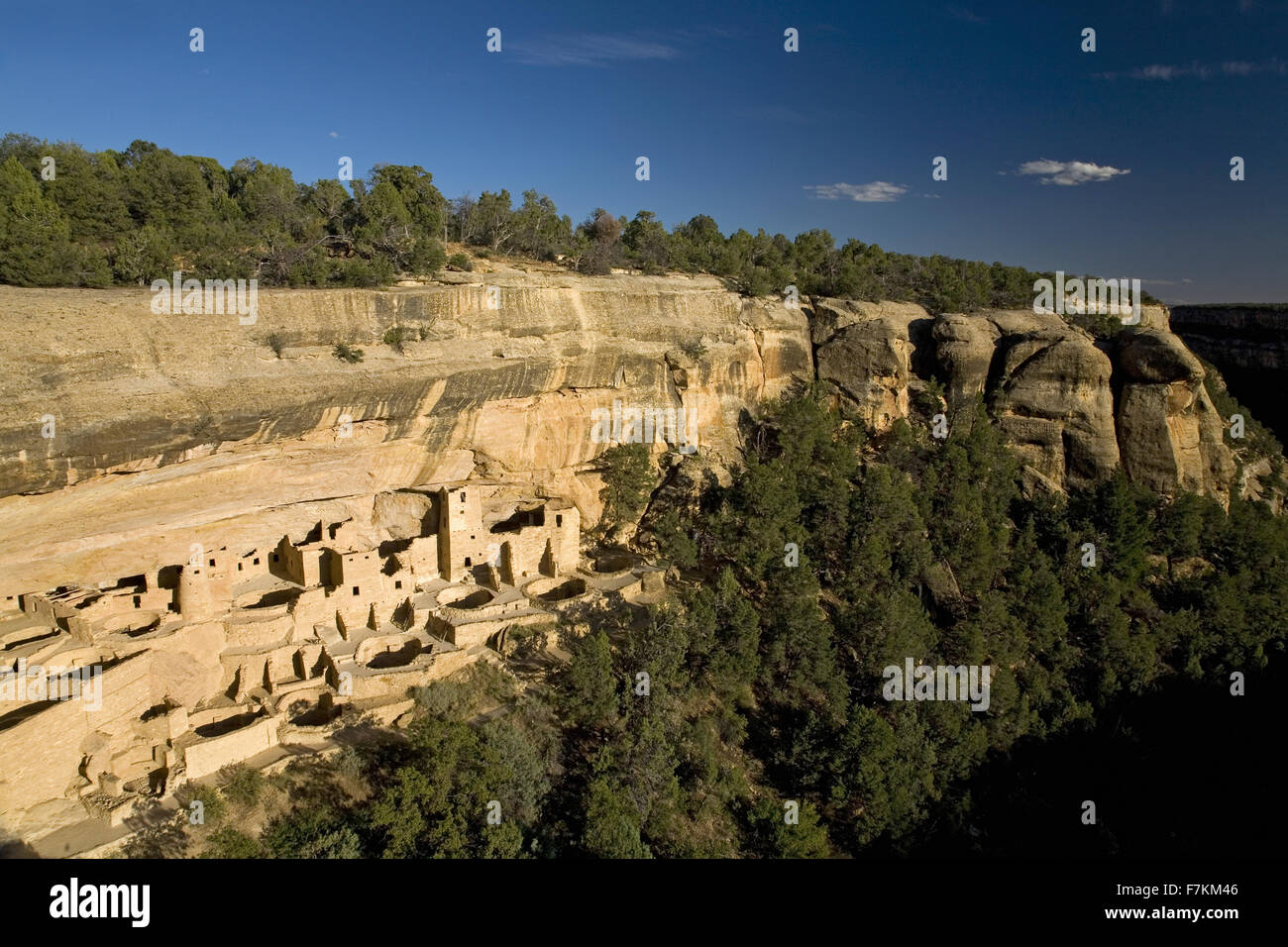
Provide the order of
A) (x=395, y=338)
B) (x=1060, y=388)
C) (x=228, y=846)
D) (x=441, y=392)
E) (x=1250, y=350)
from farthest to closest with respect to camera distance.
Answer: (x=1250, y=350)
(x=1060, y=388)
(x=441, y=392)
(x=395, y=338)
(x=228, y=846)

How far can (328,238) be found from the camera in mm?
20578

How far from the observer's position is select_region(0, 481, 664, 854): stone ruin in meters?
11.8

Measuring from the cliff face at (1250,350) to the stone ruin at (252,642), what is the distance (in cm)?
4298

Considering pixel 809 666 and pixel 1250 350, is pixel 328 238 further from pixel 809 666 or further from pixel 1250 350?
pixel 1250 350

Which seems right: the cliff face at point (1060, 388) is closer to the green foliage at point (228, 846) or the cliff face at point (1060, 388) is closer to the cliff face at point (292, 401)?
the cliff face at point (292, 401)

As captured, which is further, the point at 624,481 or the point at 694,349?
the point at 694,349

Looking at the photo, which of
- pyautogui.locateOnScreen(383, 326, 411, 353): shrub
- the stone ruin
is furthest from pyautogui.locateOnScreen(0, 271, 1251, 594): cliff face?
the stone ruin

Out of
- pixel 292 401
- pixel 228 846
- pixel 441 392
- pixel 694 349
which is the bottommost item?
pixel 228 846

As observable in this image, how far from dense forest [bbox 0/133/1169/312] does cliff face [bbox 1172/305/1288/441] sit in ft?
59.1

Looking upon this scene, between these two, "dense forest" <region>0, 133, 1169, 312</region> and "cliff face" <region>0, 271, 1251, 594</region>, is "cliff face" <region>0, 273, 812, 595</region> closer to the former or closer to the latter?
"cliff face" <region>0, 271, 1251, 594</region>

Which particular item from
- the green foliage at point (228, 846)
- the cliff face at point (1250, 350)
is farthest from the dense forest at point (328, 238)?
the cliff face at point (1250, 350)

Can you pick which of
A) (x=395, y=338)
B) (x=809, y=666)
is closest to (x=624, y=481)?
(x=809, y=666)

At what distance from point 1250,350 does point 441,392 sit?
52508mm

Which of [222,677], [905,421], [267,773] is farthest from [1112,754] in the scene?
[222,677]
